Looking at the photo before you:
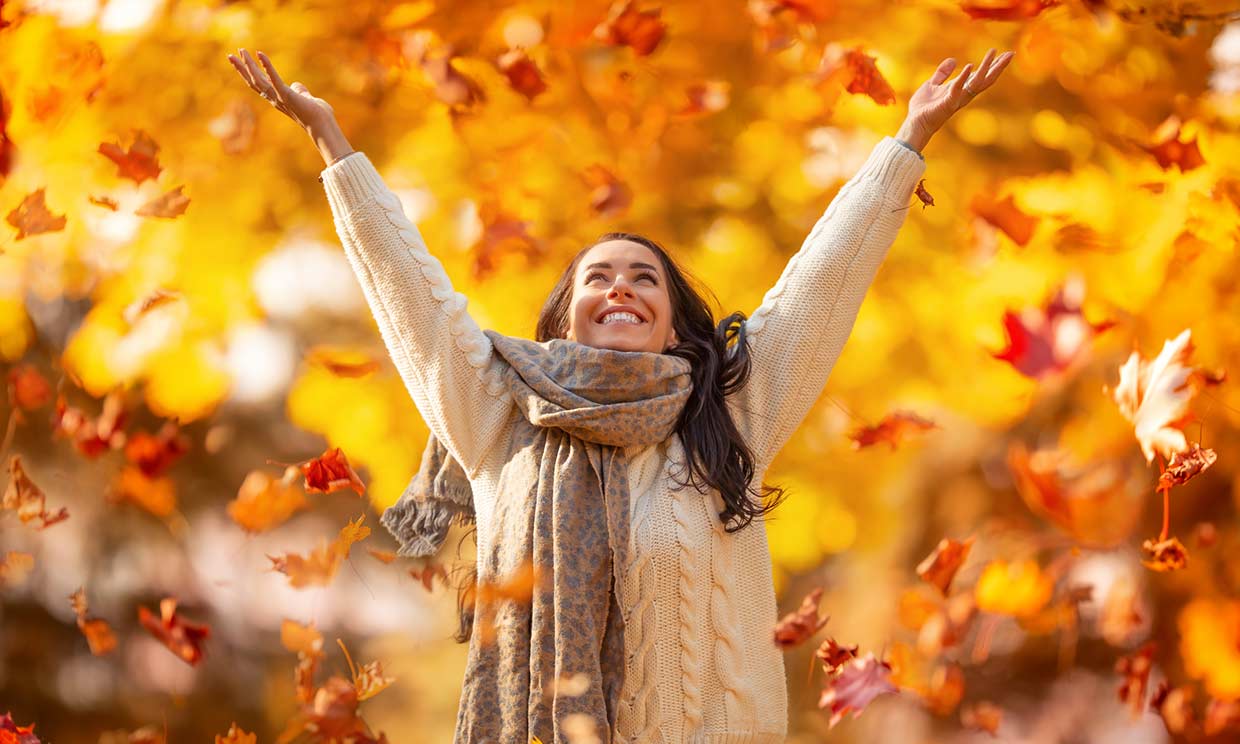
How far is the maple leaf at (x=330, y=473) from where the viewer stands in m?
2.77

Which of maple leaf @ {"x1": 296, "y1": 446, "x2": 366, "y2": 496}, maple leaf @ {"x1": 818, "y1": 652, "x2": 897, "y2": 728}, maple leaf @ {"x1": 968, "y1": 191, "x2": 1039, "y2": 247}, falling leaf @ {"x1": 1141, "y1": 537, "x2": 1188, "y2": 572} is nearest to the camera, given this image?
maple leaf @ {"x1": 818, "y1": 652, "x2": 897, "y2": 728}

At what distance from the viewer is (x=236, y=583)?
302cm

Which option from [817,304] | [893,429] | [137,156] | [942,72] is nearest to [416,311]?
[817,304]

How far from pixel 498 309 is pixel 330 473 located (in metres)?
0.54

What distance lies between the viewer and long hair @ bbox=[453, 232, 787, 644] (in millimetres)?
1744

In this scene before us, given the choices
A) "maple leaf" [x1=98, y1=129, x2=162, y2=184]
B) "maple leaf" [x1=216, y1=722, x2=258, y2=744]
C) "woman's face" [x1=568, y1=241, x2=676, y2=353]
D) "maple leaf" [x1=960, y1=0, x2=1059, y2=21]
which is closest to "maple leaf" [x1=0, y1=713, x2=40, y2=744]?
"maple leaf" [x1=216, y1=722, x2=258, y2=744]

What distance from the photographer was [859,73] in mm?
2916

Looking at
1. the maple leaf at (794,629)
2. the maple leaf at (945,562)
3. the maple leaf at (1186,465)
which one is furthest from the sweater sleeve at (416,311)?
the maple leaf at (945,562)

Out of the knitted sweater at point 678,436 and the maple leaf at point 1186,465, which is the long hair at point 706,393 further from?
the maple leaf at point 1186,465

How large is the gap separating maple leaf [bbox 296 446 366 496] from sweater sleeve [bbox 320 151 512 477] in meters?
0.97

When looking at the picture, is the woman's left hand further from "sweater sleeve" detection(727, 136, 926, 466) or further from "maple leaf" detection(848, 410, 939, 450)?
"maple leaf" detection(848, 410, 939, 450)

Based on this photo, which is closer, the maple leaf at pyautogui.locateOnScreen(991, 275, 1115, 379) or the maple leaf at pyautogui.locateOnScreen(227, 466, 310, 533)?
the maple leaf at pyautogui.locateOnScreen(991, 275, 1115, 379)

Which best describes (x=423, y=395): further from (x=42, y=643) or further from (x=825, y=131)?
(x=42, y=643)

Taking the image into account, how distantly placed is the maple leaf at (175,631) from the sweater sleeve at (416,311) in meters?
1.51
